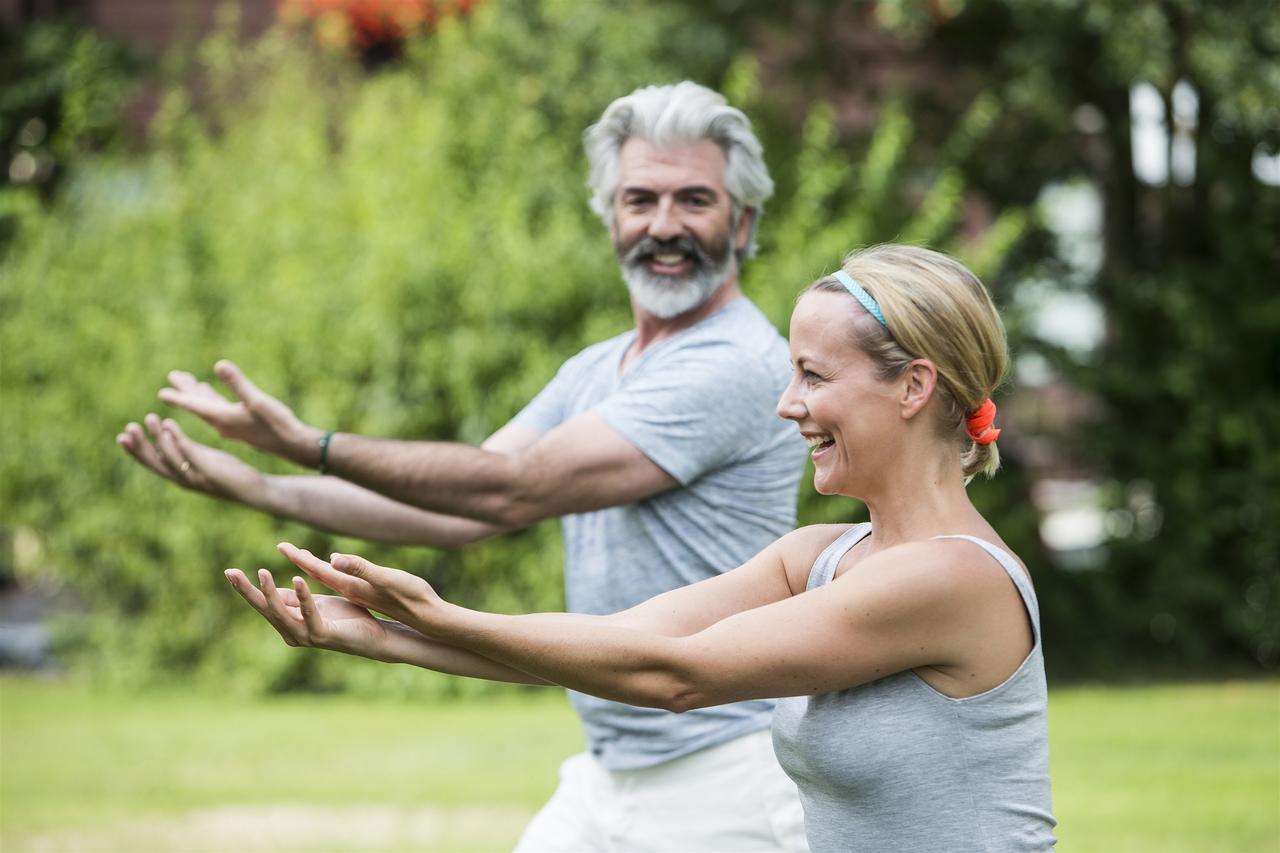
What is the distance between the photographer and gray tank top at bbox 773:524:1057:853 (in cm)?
225

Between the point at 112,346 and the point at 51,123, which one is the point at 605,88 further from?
the point at 51,123

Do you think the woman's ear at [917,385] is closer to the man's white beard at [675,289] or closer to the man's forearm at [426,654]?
the man's forearm at [426,654]

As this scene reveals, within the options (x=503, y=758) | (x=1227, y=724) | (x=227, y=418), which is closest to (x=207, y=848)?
(x=503, y=758)

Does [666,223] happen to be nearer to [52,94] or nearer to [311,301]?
[311,301]

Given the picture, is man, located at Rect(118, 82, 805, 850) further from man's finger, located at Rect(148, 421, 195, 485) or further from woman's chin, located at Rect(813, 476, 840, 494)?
woman's chin, located at Rect(813, 476, 840, 494)

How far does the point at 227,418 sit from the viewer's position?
11.1 ft

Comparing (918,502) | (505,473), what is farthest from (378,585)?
(505,473)

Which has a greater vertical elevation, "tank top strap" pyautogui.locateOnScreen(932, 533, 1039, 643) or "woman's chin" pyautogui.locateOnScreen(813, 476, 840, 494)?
"woman's chin" pyautogui.locateOnScreen(813, 476, 840, 494)

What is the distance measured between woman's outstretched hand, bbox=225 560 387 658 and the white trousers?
1.07 metres

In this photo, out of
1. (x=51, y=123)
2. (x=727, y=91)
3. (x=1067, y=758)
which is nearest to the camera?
(x=1067, y=758)

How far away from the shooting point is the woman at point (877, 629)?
2240 millimetres

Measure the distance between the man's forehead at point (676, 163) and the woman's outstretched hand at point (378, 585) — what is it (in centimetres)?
157

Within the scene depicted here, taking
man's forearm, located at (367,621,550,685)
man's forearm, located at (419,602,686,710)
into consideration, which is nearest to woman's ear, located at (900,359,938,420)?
man's forearm, located at (419,602,686,710)

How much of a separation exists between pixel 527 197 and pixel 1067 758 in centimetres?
432
